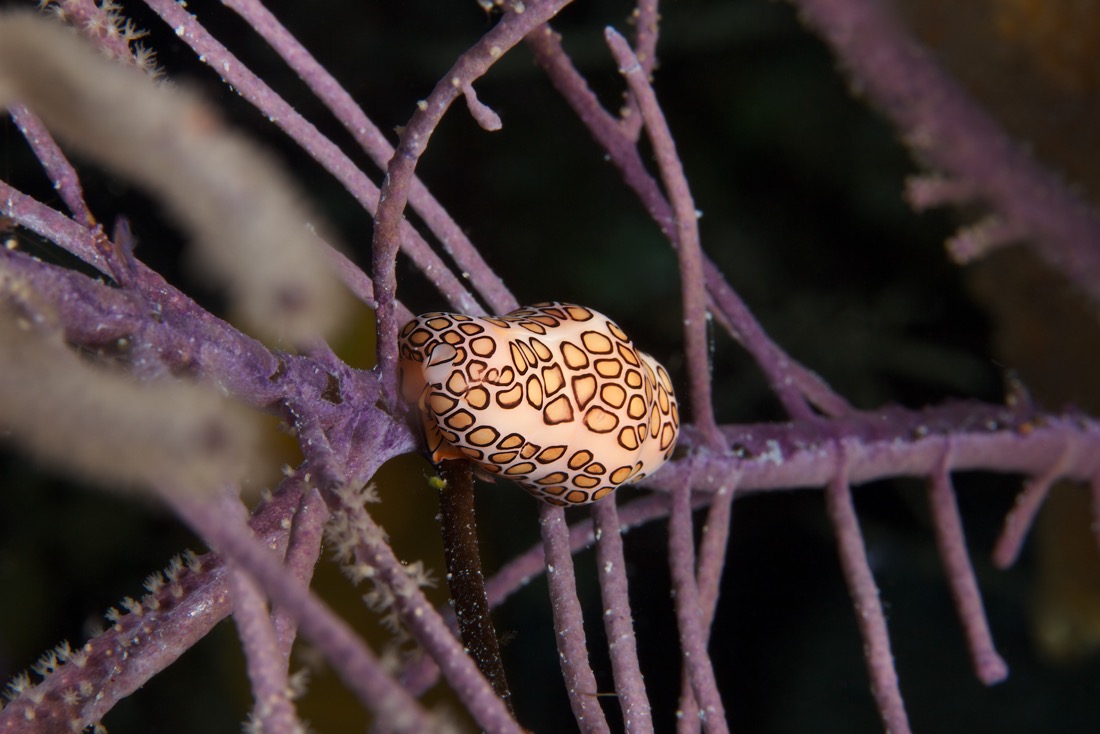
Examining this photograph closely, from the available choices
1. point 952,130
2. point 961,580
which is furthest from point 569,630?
point 952,130

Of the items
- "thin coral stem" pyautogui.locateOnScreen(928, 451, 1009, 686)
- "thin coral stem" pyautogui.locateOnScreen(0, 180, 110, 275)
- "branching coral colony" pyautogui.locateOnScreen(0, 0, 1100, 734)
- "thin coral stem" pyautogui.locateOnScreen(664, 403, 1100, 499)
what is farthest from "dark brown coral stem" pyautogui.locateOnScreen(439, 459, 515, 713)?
"thin coral stem" pyautogui.locateOnScreen(928, 451, 1009, 686)

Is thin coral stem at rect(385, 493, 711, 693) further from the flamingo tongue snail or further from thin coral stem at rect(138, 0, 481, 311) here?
thin coral stem at rect(138, 0, 481, 311)

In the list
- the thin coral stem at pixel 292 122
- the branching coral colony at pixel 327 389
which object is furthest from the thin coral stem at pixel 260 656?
the thin coral stem at pixel 292 122

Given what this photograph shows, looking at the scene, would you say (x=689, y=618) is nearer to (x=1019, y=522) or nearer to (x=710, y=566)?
(x=710, y=566)

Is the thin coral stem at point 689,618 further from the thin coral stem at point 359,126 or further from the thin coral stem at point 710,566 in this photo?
the thin coral stem at point 359,126

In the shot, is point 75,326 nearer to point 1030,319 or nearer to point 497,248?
point 497,248

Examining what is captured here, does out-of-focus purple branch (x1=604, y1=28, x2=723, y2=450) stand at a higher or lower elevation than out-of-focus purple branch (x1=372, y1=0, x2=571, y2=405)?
lower
